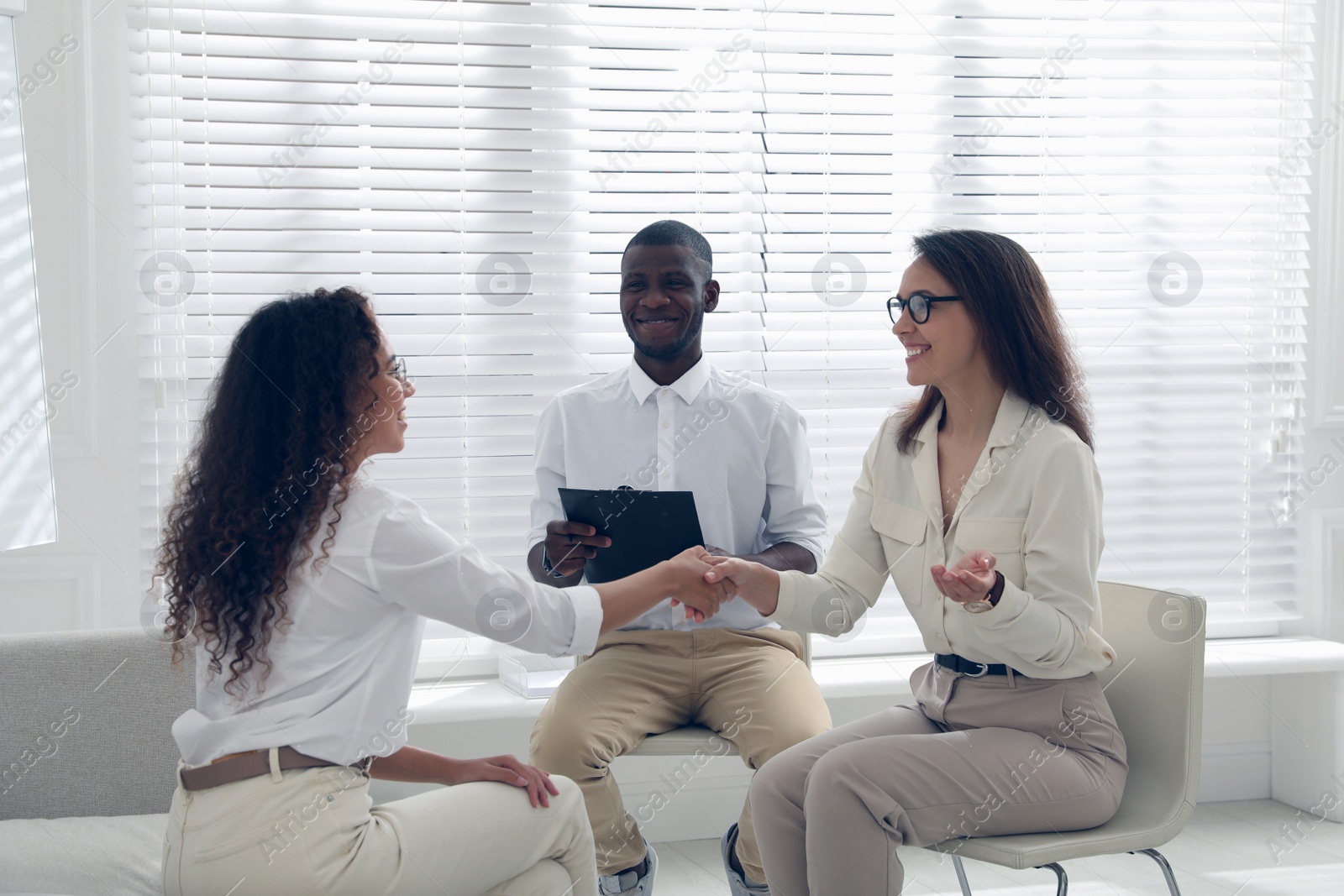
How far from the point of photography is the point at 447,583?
149 centimetres

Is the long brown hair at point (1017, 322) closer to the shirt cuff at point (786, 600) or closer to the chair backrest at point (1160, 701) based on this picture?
the chair backrest at point (1160, 701)

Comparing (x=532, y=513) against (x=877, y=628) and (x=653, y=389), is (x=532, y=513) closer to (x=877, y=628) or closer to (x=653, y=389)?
(x=653, y=389)

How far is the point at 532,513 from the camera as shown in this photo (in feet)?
8.48

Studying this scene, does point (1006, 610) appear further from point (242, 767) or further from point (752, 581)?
point (242, 767)

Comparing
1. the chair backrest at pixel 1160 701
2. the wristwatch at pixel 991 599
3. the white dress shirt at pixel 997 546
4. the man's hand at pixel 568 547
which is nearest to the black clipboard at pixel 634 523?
the man's hand at pixel 568 547

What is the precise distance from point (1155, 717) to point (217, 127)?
2.76 m

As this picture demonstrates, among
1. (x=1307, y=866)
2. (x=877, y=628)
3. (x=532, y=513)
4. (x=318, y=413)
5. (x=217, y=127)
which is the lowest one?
(x=1307, y=866)

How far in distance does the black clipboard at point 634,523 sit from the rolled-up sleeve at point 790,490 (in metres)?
0.40

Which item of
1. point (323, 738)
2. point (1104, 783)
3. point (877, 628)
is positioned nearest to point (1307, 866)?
point (877, 628)

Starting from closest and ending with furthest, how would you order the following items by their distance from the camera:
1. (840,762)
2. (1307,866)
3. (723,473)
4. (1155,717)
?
1. (840,762)
2. (1155,717)
3. (723,473)
4. (1307,866)

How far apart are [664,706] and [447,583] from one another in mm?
967

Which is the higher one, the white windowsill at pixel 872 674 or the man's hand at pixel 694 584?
the man's hand at pixel 694 584

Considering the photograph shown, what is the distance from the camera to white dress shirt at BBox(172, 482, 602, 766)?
4.65 feet

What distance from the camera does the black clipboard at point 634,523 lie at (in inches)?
83.4
